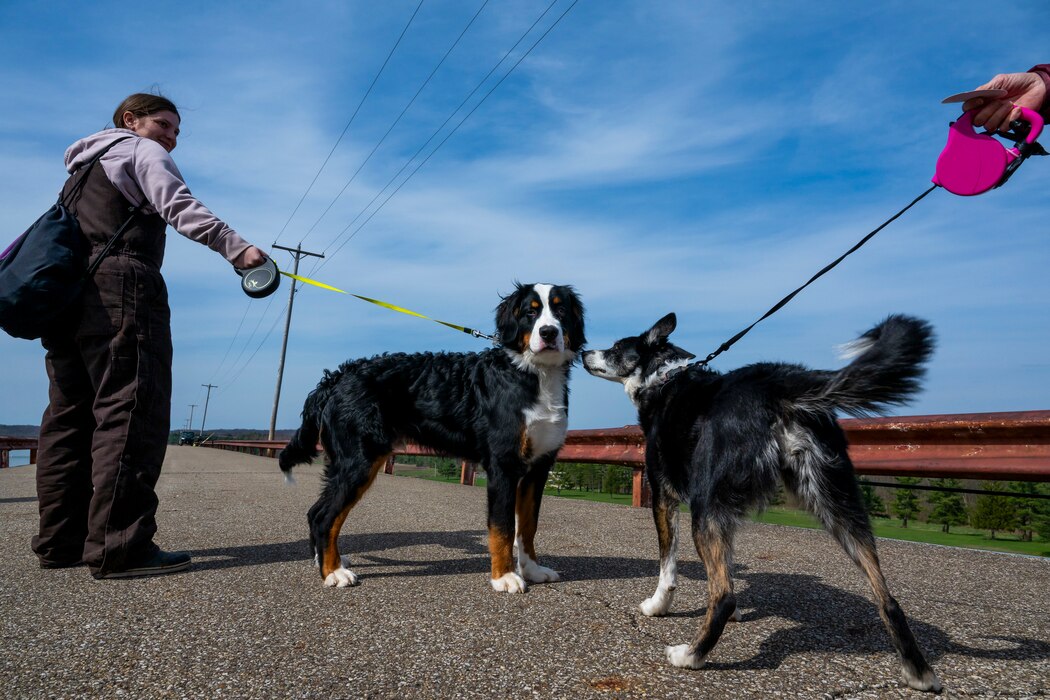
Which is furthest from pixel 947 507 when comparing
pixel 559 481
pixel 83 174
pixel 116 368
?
pixel 83 174

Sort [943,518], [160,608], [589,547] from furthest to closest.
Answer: [943,518], [589,547], [160,608]

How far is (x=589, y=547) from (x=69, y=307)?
12.0ft

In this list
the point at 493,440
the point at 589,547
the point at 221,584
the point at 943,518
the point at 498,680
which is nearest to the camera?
the point at 498,680

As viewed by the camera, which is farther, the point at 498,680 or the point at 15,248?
the point at 15,248

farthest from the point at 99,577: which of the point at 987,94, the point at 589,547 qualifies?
the point at 987,94

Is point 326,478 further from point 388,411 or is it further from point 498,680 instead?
point 498,680

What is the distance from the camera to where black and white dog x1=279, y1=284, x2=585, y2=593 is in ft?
12.3

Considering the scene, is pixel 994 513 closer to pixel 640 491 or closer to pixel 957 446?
pixel 957 446

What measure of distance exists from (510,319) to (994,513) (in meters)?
3.95

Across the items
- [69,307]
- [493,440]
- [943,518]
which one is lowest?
[943,518]

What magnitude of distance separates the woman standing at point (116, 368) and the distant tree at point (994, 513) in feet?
17.8

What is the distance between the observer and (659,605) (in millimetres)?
2955

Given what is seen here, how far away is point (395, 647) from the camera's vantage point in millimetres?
2451

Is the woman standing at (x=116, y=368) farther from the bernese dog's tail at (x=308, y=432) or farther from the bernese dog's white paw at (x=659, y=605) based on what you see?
the bernese dog's white paw at (x=659, y=605)
